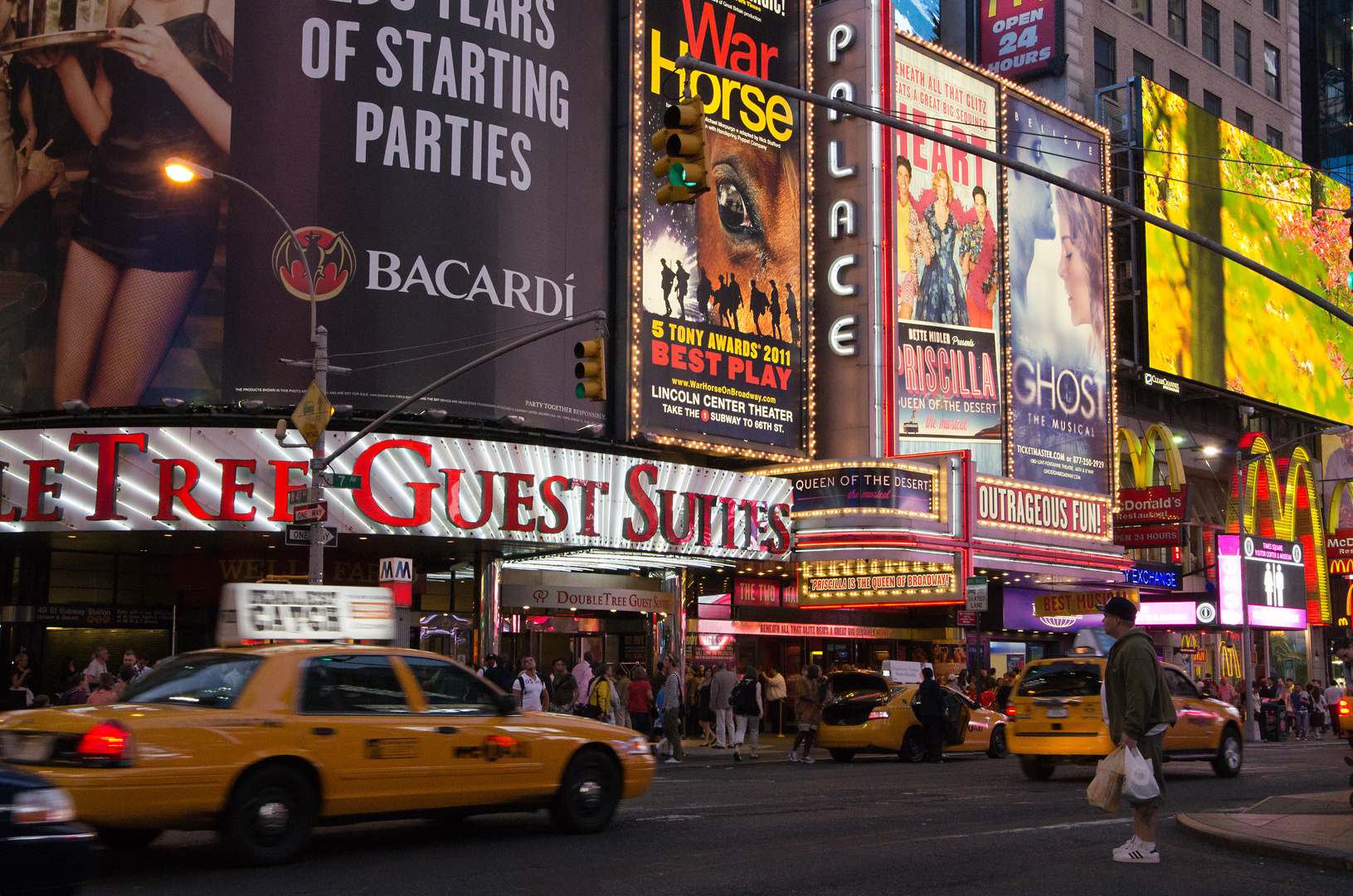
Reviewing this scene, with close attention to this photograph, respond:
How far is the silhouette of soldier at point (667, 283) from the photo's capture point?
105 ft

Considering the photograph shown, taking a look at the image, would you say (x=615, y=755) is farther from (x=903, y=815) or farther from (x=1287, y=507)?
(x=1287, y=507)

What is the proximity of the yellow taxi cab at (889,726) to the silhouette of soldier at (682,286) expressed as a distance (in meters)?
10.1

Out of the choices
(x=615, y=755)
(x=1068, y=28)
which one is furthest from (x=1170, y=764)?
(x=1068, y=28)

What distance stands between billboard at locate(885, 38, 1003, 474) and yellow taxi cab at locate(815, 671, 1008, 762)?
429 inches

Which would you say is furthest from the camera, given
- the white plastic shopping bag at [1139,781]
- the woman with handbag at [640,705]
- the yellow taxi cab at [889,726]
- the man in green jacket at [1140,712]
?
the woman with handbag at [640,705]

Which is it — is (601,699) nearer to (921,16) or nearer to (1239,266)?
(921,16)

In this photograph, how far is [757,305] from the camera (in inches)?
1335

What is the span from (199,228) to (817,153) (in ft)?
53.4

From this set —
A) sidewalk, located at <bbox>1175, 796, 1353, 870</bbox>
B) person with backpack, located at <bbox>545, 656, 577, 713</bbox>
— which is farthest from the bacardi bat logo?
sidewalk, located at <bbox>1175, 796, 1353, 870</bbox>

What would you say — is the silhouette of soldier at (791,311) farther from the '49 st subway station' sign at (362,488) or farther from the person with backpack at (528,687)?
the person with backpack at (528,687)

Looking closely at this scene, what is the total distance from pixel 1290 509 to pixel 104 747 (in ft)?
163

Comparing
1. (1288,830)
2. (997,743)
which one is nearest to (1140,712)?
(1288,830)

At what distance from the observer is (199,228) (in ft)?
91.4

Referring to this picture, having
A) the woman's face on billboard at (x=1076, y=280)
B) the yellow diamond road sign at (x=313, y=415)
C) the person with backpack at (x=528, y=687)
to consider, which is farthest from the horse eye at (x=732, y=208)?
the yellow diamond road sign at (x=313, y=415)
